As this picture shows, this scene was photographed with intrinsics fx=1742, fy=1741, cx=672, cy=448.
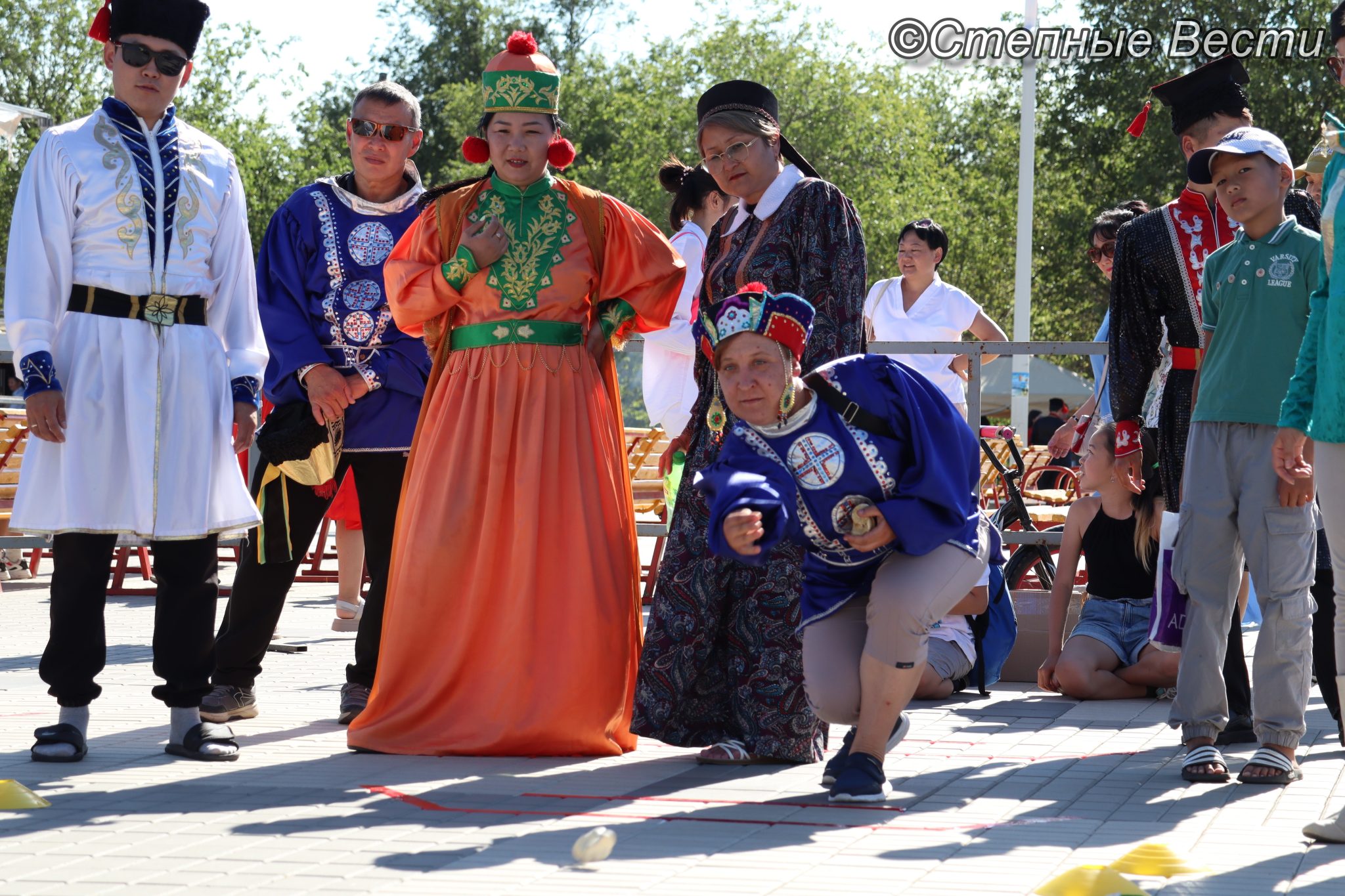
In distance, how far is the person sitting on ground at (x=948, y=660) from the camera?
705 centimetres

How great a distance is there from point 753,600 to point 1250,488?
154 cm

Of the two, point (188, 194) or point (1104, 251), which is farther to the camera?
point (1104, 251)

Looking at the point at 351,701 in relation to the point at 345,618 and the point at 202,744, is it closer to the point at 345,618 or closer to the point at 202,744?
the point at 202,744

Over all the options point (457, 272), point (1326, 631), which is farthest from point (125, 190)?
point (1326, 631)

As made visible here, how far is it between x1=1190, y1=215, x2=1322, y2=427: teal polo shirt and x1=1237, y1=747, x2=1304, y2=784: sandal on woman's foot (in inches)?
37.9

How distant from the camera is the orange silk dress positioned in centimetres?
552

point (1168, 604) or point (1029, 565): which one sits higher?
point (1168, 604)

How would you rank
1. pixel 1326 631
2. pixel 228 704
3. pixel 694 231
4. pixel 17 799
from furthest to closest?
pixel 694 231 < pixel 228 704 < pixel 1326 631 < pixel 17 799

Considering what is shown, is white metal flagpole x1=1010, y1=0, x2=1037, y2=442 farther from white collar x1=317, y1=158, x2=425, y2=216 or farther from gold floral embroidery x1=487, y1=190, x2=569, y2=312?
gold floral embroidery x1=487, y1=190, x2=569, y2=312

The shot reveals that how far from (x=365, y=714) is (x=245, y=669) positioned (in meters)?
0.83

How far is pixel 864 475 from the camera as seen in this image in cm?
464

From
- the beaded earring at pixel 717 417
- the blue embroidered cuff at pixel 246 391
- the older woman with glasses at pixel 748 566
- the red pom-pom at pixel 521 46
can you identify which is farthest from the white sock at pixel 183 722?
the red pom-pom at pixel 521 46

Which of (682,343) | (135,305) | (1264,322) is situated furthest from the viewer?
(682,343)

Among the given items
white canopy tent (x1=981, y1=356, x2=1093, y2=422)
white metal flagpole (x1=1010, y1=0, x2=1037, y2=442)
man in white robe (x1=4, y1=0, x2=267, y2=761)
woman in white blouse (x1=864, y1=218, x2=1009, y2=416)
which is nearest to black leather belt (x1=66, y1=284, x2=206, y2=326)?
man in white robe (x1=4, y1=0, x2=267, y2=761)
